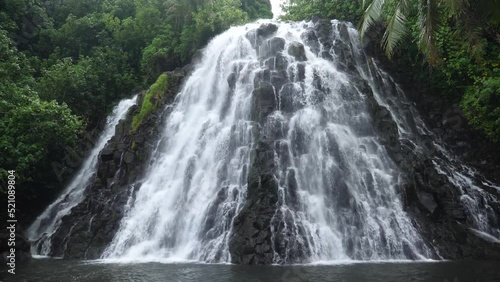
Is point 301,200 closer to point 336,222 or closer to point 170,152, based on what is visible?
point 336,222

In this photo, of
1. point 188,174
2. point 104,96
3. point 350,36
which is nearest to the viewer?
point 188,174

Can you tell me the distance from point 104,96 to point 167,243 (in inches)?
584

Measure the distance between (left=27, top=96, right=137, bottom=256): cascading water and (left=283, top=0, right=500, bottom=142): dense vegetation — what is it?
15013 mm

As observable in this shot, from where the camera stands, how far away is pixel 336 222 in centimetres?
1507

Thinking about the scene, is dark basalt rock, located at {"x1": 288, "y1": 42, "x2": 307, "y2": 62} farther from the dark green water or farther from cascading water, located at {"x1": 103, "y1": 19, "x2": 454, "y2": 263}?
the dark green water

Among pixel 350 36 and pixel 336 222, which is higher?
pixel 350 36

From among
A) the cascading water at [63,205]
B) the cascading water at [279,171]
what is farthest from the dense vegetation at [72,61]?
the cascading water at [279,171]

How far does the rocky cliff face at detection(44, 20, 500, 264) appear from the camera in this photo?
14.1 m

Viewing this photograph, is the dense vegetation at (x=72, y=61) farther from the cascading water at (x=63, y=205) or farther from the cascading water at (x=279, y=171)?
the cascading water at (x=279, y=171)

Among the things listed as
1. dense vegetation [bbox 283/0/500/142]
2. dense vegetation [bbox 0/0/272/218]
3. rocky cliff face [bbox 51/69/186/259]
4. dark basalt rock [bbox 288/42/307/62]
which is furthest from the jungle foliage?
dense vegetation [bbox 283/0/500/142]

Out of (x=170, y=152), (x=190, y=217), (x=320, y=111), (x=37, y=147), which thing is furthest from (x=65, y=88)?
(x=320, y=111)

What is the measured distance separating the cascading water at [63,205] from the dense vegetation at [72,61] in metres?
0.73

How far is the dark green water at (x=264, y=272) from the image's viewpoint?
10.4 metres

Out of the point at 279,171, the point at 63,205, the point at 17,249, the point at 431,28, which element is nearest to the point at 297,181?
the point at 279,171
